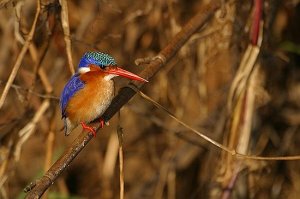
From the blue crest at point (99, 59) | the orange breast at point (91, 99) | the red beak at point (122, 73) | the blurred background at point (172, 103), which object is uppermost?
the blue crest at point (99, 59)

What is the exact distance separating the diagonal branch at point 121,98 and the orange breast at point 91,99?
0.05m

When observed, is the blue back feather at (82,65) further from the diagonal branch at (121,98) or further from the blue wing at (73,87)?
the diagonal branch at (121,98)

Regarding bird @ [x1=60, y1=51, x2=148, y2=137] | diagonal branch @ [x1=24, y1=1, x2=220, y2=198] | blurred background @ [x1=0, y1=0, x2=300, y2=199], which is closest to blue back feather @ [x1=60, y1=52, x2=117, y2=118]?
bird @ [x1=60, y1=51, x2=148, y2=137]

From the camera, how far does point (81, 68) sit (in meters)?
2.28

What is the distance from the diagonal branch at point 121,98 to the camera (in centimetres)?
159

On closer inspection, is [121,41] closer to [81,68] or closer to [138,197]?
[138,197]

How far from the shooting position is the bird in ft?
7.13

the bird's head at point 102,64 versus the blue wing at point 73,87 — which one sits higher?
the bird's head at point 102,64

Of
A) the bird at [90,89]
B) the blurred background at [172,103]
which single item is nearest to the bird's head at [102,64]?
the bird at [90,89]

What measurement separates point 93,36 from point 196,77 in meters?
0.80

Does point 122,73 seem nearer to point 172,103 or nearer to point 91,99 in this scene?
point 91,99

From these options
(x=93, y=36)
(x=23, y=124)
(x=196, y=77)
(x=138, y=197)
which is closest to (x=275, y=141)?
(x=196, y=77)

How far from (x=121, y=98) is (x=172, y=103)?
5.07ft

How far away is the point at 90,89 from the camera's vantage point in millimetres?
2254
